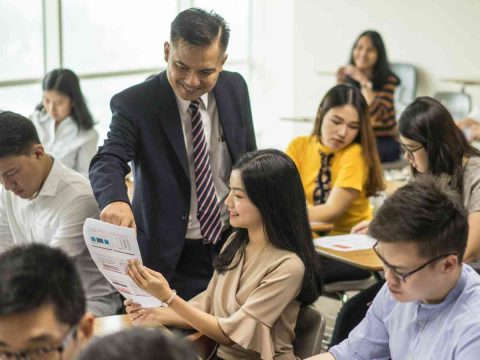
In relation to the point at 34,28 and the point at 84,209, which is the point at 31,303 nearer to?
the point at 84,209

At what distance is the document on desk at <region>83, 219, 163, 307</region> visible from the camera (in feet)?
7.34

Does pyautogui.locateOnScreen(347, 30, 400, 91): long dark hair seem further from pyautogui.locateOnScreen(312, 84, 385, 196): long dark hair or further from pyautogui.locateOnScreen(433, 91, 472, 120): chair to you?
pyautogui.locateOnScreen(312, 84, 385, 196): long dark hair

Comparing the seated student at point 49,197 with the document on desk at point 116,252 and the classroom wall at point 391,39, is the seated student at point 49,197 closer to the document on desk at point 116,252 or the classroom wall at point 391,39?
the document on desk at point 116,252

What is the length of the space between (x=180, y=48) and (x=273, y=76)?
19.5 ft

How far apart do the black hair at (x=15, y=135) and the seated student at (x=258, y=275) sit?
0.73m

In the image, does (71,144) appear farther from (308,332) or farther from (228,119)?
(308,332)

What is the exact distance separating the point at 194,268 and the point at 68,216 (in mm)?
511

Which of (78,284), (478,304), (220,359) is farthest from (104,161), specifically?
(478,304)

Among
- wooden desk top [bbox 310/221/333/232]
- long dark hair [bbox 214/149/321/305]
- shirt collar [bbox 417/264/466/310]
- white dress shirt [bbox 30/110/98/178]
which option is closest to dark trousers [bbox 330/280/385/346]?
long dark hair [bbox 214/149/321/305]

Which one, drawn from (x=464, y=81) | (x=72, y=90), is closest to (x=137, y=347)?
(x=72, y=90)

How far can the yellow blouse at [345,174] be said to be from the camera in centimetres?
398

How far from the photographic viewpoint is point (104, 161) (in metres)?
2.70

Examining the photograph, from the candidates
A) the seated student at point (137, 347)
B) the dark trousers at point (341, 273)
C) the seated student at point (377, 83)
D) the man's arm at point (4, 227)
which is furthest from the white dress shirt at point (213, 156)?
the seated student at point (377, 83)

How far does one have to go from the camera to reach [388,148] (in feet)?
19.7
